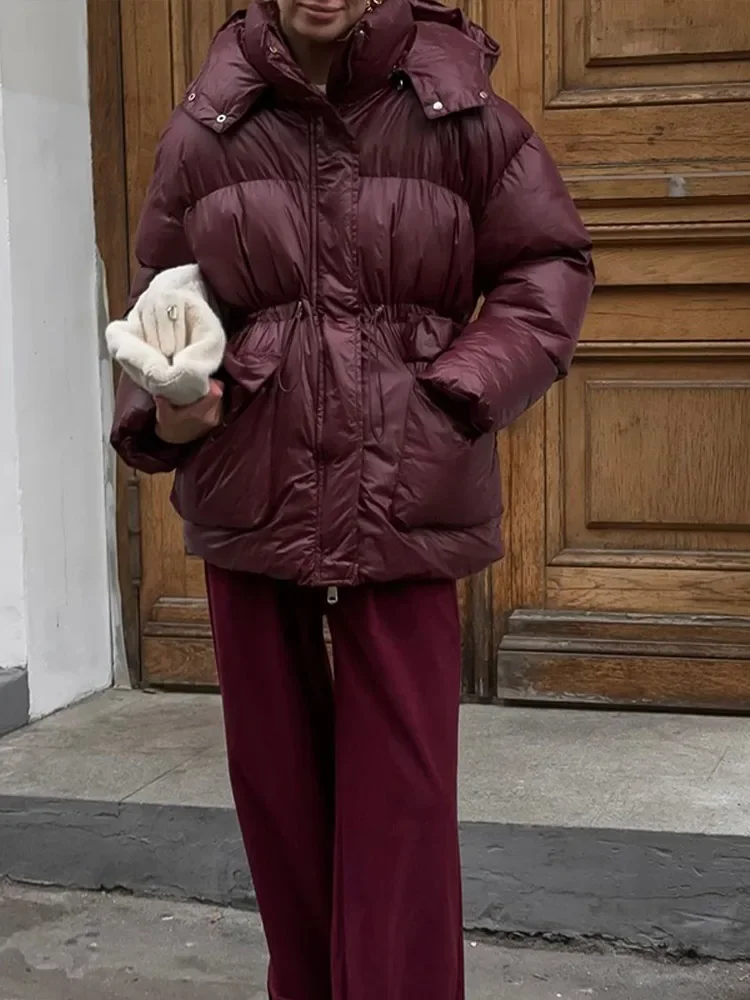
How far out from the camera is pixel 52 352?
13.9ft

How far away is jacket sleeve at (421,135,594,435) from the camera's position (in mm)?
2139

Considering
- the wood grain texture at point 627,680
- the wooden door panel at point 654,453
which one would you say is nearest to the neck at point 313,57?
the wooden door panel at point 654,453

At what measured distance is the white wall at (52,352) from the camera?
4078 millimetres

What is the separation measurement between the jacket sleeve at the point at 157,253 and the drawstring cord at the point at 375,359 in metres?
0.30

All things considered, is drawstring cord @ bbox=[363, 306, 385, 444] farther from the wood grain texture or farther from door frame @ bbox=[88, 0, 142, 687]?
door frame @ bbox=[88, 0, 142, 687]

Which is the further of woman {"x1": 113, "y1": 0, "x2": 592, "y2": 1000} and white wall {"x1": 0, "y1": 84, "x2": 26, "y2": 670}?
white wall {"x1": 0, "y1": 84, "x2": 26, "y2": 670}

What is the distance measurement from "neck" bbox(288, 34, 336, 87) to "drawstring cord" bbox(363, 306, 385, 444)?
358mm

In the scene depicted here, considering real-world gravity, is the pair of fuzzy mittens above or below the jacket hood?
below

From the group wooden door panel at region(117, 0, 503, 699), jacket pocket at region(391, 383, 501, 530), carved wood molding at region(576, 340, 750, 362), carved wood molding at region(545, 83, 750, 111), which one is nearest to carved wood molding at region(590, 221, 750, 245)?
carved wood molding at region(576, 340, 750, 362)

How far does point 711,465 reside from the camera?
4027 millimetres

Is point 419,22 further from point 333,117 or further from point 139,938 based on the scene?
point 139,938

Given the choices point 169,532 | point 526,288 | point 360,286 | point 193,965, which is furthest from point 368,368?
point 169,532

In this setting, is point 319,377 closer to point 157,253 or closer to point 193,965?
point 157,253

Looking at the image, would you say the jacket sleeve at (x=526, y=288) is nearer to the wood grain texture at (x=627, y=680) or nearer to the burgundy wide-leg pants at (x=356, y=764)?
the burgundy wide-leg pants at (x=356, y=764)
